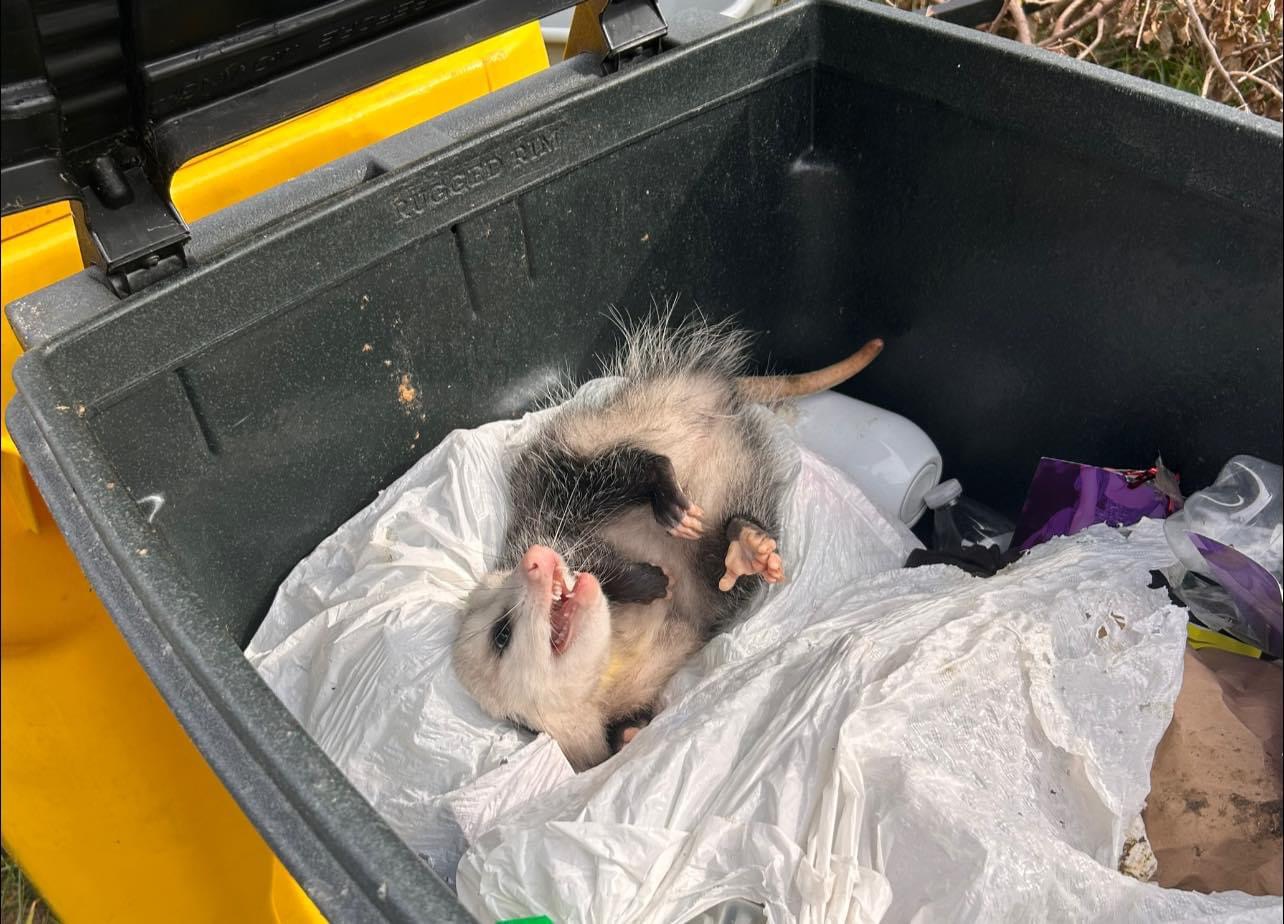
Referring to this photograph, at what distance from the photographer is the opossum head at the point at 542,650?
1.36 meters

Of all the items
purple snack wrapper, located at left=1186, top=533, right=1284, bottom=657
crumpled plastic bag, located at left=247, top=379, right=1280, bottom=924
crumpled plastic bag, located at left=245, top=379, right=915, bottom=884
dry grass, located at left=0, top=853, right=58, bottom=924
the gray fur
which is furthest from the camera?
dry grass, located at left=0, top=853, right=58, bottom=924

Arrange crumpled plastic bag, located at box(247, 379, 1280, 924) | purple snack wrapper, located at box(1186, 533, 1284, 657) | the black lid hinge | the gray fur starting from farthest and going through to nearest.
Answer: the gray fur
the black lid hinge
purple snack wrapper, located at box(1186, 533, 1284, 657)
crumpled plastic bag, located at box(247, 379, 1280, 924)

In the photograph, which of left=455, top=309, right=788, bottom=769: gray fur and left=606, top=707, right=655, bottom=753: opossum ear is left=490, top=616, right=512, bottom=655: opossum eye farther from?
left=606, top=707, right=655, bottom=753: opossum ear

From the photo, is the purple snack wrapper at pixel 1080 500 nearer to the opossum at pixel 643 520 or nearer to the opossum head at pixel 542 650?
the opossum at pixel 643 520

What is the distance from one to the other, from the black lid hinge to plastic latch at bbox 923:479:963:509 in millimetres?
783

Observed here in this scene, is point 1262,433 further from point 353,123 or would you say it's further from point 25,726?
point 25,726

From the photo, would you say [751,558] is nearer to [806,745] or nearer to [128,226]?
[806,745]

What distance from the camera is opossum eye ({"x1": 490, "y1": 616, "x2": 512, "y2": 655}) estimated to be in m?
1.38

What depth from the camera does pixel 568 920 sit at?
1.00 meters

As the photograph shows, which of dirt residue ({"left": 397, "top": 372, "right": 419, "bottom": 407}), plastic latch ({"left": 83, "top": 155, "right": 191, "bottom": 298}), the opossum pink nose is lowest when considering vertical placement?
the opossum pink nose

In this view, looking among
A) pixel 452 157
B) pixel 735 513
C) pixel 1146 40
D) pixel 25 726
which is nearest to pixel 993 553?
pixel 735 513

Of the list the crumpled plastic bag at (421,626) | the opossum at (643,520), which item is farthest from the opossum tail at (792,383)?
the crumpled plastic bag at (421,626)

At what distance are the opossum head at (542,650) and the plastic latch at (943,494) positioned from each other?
0.56m

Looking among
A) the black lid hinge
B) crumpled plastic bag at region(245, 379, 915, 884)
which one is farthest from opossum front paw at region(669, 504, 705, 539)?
the black lid hinge
